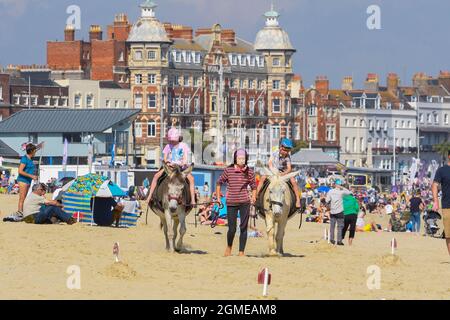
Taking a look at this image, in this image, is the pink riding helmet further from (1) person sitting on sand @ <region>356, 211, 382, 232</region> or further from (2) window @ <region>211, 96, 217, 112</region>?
(2) window @ <region>211, 96, 217, 112</region>

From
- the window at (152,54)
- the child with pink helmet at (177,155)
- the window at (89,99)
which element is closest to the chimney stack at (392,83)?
the window at (152,54)

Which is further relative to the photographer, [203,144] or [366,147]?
[366,147]

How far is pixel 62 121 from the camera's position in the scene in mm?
101250

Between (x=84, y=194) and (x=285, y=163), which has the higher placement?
(x=285, y=163)

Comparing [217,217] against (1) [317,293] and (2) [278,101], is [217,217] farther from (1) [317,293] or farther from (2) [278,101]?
(2) [278,101]

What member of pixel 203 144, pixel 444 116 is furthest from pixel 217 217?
pixel 444 116

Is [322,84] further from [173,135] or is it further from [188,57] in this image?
[173,135]

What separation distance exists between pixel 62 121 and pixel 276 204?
7701 centimetres

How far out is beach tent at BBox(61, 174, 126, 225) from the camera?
33562mm

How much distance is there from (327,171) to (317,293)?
91.7m

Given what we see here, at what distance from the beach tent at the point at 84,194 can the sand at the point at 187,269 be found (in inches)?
99.3

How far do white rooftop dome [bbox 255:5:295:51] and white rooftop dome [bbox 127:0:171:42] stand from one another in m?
14.8

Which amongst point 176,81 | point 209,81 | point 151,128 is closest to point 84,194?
point 151,128

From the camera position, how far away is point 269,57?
14612cm
